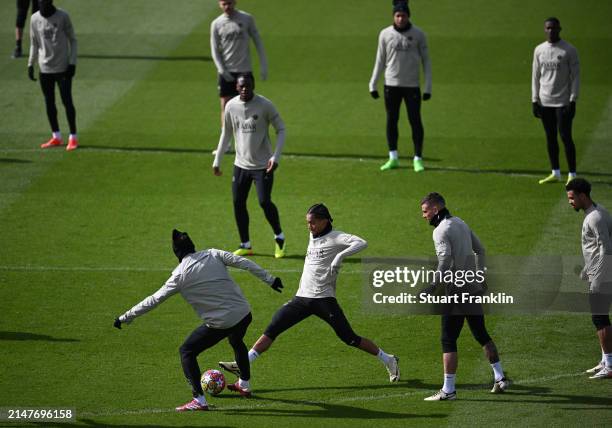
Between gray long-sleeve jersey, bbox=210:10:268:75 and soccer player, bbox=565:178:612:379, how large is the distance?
8966mm

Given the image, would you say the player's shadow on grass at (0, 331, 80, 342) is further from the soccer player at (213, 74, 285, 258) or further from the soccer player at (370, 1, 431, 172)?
the soccer player at (370, 1, 431, 172)

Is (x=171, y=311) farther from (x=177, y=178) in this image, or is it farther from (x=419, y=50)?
(x=419, y=50)

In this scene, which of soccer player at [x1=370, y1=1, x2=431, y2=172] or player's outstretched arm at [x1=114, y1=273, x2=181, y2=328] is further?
soccer player at [x1=370, y1=1, x2=431, y2=172]

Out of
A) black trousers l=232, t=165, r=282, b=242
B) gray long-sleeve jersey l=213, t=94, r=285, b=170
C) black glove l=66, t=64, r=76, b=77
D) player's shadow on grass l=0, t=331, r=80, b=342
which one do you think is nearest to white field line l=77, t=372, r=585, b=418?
player's shadow on grass l=0, t=331, r=80, b=342

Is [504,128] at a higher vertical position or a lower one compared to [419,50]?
lower

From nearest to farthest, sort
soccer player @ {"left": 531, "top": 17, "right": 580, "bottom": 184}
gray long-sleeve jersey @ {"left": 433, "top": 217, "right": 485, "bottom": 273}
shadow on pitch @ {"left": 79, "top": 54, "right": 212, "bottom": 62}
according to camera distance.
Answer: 1. gray long-sleeve jersey @ {"left": 433, "top": 217, "right": 485, "bottom": 273}
2. soccer player @ {"left": 531, "top": 17, "right": 580, "bottom": 184}
3. shadow on pitch @ {"left": 79, "top": 54, "right": 212, "bottom": 62}

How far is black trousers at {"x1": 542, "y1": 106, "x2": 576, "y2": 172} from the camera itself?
18.4 meters

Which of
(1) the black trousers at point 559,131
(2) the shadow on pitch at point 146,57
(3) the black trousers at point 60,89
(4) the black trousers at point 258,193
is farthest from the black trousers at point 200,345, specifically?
(2) the shadow on pitch at point 146,57

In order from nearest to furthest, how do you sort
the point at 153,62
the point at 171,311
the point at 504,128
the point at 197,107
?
the point at 171,311
the point at 504,128
the point at 197,107
the point at 153,62

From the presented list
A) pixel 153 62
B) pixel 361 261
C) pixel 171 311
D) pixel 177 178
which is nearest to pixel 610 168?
pixel 361 261

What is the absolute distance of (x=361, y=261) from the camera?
636 inches

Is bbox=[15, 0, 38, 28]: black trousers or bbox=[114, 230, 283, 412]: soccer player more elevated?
bbox=[15, 0, 38, 28]: black trousers

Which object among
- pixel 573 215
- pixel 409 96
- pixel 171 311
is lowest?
pixel 171 311

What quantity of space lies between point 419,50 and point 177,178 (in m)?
4.72
